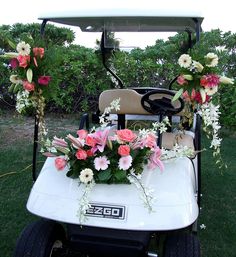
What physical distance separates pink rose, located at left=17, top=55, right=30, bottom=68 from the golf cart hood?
24.4 inches

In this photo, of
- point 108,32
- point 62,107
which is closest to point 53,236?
point 108,32

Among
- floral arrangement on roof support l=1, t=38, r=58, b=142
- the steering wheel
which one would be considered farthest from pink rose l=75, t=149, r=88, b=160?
the steering wheel

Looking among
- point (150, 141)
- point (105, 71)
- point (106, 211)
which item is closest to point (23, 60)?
point (150, 141)

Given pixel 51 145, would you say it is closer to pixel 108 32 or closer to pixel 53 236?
pixel 53 236

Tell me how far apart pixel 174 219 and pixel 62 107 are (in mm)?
4974

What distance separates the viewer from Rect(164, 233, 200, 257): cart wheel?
6.56ft

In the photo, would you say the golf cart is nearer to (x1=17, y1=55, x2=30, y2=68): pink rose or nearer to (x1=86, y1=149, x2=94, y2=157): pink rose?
(x1=86, y1=149, x2=94, y2=157): pink rose

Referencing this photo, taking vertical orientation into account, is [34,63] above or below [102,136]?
above

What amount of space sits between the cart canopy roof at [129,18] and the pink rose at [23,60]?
0.57 m

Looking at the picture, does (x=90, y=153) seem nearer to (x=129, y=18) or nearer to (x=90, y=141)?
(x=90, y=141)

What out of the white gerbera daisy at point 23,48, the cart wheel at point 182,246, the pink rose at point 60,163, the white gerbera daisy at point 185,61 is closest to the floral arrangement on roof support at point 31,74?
the white gerbera daisy at point 23,48

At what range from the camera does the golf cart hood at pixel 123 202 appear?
1938mm

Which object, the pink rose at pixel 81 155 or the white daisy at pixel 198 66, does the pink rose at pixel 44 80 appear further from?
the white daisy at pixel 198 66

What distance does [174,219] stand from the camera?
6.36 ft
